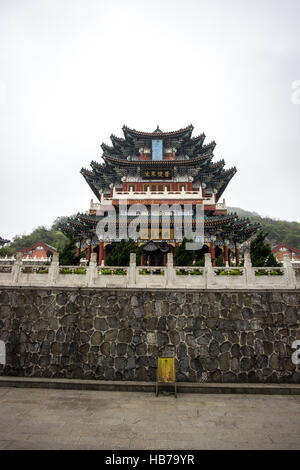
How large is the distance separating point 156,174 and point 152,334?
1775 cm

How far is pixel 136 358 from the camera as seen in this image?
9.93 metres

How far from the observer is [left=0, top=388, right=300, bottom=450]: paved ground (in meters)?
5.63

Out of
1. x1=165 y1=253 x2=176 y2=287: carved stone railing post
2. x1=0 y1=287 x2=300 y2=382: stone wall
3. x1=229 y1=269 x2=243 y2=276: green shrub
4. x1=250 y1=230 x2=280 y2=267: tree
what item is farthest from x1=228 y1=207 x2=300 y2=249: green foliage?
x1=165 y1=253 x2=176 y2=287: carved stone railing post

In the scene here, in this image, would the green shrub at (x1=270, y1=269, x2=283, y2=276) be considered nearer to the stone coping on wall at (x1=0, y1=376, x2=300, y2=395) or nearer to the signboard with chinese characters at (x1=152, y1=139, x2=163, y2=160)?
the stone coping on wall at (x1=0, y1=376, x2=300, y2=395)

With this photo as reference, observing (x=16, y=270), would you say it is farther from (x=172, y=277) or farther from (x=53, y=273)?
(x=172, y=277)

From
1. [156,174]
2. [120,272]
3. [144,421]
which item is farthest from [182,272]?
[156,174]

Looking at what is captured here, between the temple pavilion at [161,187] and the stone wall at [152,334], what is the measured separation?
28.6 ft

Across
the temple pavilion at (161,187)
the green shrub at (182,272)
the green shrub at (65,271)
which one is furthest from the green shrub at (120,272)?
the temple pavilion at (161,187)

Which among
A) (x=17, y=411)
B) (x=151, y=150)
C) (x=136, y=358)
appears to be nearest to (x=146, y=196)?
(x=151, y=150)

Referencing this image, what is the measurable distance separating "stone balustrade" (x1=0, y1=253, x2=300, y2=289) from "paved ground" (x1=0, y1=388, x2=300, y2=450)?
3.96 meters

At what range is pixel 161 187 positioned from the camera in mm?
24266

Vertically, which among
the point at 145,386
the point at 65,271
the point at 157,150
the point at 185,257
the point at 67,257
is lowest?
the point at 145,386
